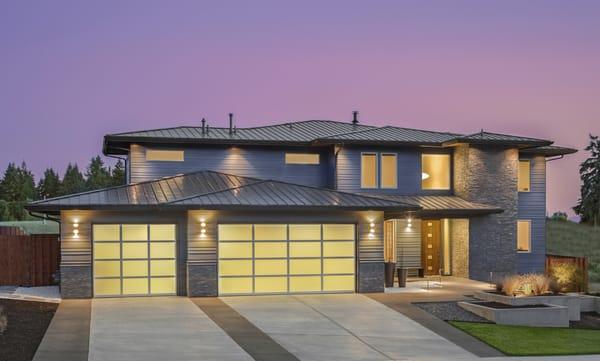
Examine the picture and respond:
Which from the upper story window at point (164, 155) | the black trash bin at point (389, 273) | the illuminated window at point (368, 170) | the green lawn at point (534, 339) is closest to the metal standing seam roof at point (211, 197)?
the upper story window at point (164, 155)

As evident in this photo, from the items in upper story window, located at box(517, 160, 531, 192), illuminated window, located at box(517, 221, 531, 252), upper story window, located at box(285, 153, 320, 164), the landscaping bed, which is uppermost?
upper story window, located at box(285, 153, 320, 164)

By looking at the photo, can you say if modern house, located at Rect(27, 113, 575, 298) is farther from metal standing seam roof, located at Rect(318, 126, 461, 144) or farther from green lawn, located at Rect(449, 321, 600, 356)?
green lawn, located at Rect(449, 321, 600, 356)

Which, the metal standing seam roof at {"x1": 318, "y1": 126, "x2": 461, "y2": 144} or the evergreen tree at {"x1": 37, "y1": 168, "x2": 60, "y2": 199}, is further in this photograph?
the evergreen tree at {"x1": 37, "y1": 168, "x2": 60, "y2": 199}

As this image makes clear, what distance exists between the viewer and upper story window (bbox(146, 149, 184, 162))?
28492mm

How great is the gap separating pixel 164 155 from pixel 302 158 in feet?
18.4

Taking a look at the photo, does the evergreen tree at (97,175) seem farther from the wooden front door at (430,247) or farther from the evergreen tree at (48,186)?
the wooden front door at (430,247)

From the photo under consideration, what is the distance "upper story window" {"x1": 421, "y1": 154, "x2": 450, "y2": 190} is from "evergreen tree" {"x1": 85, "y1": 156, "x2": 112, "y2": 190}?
2436 inches

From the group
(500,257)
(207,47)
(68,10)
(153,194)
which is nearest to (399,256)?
(500,257)

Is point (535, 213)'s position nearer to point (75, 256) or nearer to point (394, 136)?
point (394, 136)

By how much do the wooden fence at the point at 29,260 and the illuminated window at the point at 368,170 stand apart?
39.4 feet

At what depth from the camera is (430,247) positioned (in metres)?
30.6

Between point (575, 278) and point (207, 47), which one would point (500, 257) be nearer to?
point (575, 278)

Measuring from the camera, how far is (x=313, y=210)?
948 inches

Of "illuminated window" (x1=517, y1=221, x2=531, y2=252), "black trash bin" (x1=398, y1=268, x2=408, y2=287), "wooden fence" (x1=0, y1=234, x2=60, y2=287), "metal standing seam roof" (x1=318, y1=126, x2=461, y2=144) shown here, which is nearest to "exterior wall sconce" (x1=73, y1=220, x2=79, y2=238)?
"wooden fence" (x1=0, y1=234, x2=60, y2=287)
